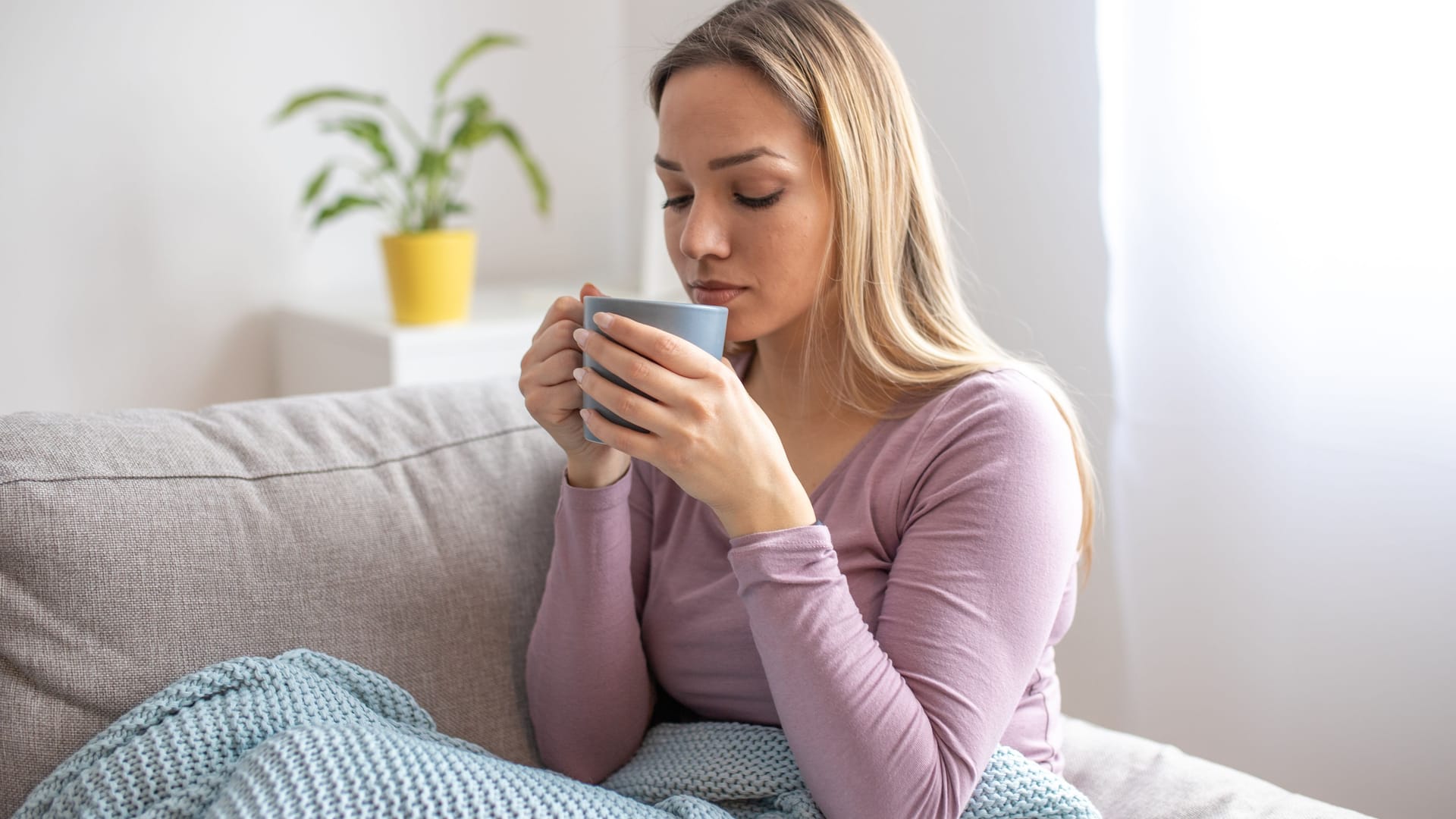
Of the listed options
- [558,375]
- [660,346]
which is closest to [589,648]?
[558,375]

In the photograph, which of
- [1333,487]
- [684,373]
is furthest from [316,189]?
[1333,487]

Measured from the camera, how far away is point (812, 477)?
1.06 m

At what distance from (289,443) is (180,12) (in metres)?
1.56

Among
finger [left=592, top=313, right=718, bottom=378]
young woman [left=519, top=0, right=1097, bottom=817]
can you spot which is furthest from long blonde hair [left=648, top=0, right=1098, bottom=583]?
finger [left=592, top=313, right=718, bottom=378]

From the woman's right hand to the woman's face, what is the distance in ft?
0.38

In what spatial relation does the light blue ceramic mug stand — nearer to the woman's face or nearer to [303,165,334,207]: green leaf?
the woman's face

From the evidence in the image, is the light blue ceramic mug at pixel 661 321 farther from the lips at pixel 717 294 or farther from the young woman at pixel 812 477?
the lips at pixel 717 294

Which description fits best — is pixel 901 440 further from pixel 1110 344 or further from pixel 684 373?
pixel 1110 344

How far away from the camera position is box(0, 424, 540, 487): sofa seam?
3.06ft

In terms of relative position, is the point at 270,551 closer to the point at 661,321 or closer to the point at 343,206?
the point at 661,321

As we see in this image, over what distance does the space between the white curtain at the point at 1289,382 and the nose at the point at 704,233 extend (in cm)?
76

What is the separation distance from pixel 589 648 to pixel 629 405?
32cm

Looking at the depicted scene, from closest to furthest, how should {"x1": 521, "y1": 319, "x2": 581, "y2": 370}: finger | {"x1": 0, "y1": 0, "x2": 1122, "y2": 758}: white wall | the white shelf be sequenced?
{"x1": 521, "y1": 319, "x2": 581, "y2": 370}: finger
{"x1": 0, "y1": 0, "x2": 1122, "y2": 758}: white wall
the white shelf

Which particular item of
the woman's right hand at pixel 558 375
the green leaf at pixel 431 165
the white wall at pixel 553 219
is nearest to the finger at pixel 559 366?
the woman's right hand at pixel 558 375
